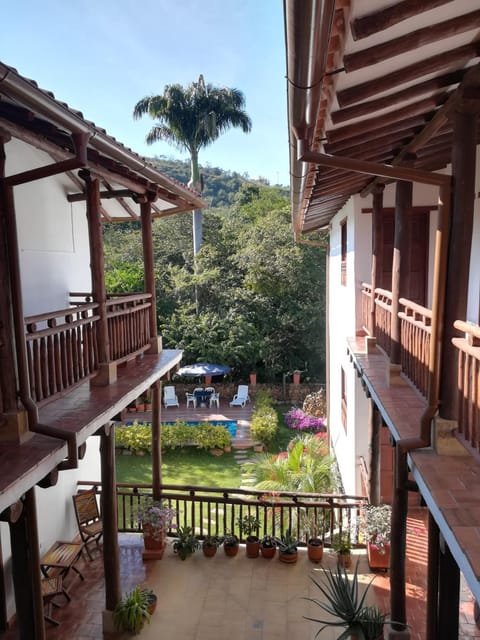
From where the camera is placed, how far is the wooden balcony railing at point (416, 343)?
15.6 feet

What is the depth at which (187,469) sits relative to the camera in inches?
565

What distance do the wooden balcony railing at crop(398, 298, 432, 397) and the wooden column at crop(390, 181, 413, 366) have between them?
81 mm

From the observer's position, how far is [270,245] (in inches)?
942

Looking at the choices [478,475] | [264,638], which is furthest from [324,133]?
[264,638]

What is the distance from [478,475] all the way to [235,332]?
18779 mm

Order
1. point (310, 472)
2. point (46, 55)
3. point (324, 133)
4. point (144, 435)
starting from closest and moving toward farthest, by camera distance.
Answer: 1. point (324, 133)
2. point (310, 472)
3. point (144, 435)
4. point (46, 55)

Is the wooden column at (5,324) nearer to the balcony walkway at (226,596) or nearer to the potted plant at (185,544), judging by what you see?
the balcony walkway at (226,596)

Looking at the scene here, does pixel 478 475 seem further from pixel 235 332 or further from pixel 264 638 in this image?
pixel 235 332

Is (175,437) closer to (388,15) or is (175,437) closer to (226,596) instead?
(226,596)

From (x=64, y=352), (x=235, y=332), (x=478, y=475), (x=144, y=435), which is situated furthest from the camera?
(x=235, y=332)

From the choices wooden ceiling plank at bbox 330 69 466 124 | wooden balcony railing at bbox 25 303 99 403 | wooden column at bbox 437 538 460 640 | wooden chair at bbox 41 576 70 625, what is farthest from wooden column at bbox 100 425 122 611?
wooden ceiling plank at bbox 330 69 466 124

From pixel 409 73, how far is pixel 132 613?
Result: 253 inches

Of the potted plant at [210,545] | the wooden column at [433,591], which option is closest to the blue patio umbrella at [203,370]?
the potted plant at [210,545]

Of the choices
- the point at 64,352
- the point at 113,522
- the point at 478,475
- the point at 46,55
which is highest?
the point at 46,55
